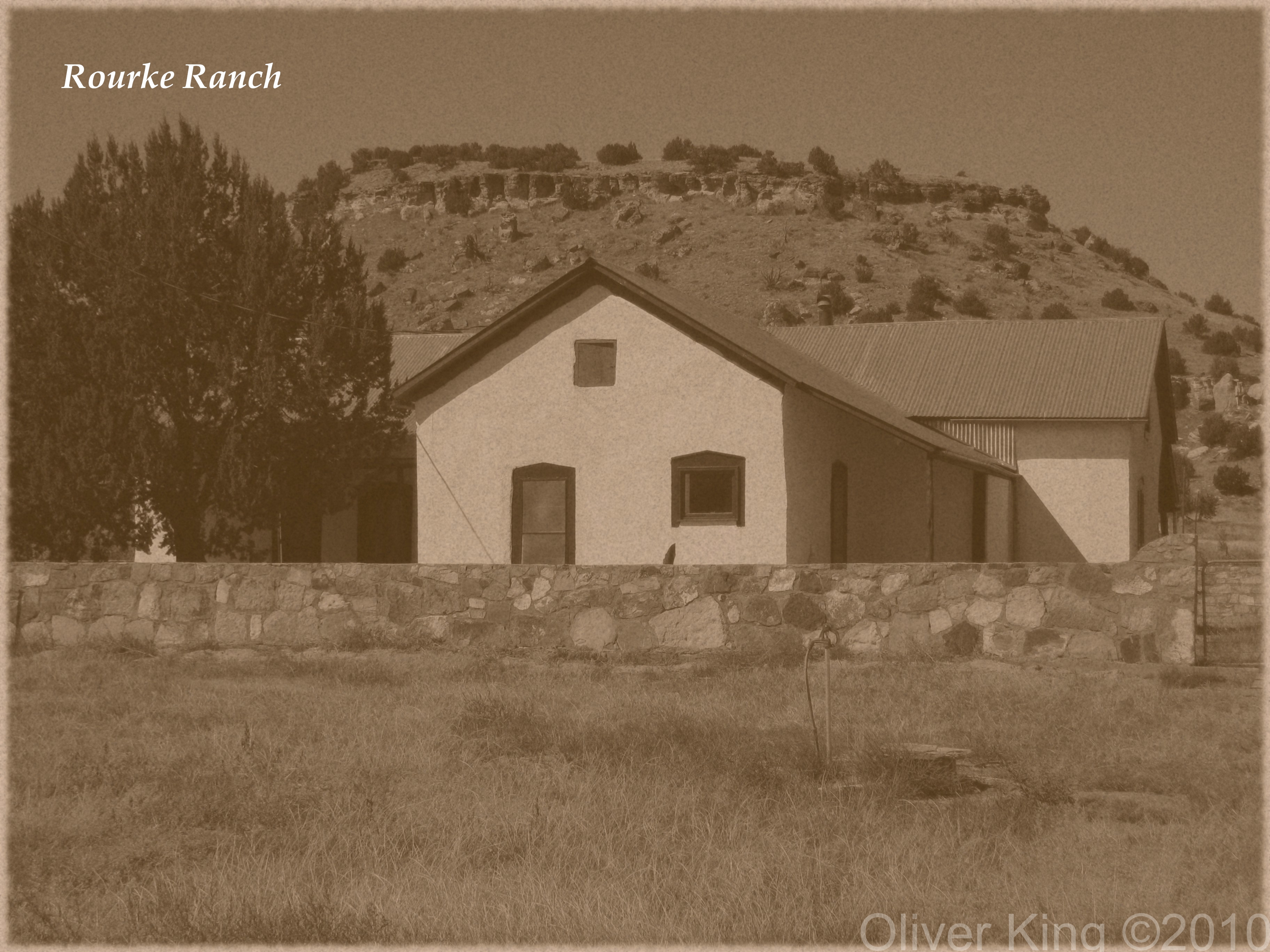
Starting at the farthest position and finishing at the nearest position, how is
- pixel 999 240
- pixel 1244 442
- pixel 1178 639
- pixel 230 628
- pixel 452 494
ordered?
pixel 999 240 → pixel 1244 442 → pixel 452 494 → pixel 230 628 → pixel 1178 639

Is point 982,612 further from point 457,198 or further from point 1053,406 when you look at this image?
point 457,198

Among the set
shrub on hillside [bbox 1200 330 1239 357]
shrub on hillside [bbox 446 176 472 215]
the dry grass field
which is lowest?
the dry grass field

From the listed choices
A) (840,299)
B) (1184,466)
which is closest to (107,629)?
(1184,466)

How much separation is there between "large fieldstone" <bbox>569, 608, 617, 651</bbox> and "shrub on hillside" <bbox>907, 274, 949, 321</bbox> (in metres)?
51.1

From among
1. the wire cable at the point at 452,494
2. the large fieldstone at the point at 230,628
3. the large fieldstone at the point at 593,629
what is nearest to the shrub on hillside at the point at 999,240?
the wire cable at the point at 452,494

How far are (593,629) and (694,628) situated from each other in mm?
1031

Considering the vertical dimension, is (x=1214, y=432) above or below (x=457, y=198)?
below

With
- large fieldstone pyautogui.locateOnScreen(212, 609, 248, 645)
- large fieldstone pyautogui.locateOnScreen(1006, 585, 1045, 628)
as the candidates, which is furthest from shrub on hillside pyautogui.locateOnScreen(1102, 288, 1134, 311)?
large fieldstone pyautogui.locateOnScreen(212, 609, 248, 645)

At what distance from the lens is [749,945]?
546 cm

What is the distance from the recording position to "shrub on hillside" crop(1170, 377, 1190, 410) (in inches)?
2195

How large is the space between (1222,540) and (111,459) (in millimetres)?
20952

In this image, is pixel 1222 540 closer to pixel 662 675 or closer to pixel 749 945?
pixel 662 675

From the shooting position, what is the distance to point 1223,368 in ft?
192

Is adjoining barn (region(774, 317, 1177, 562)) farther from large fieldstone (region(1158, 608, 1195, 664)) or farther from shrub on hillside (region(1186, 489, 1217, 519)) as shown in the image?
large fieldstone (region(1158, 608, 1195, 664))
